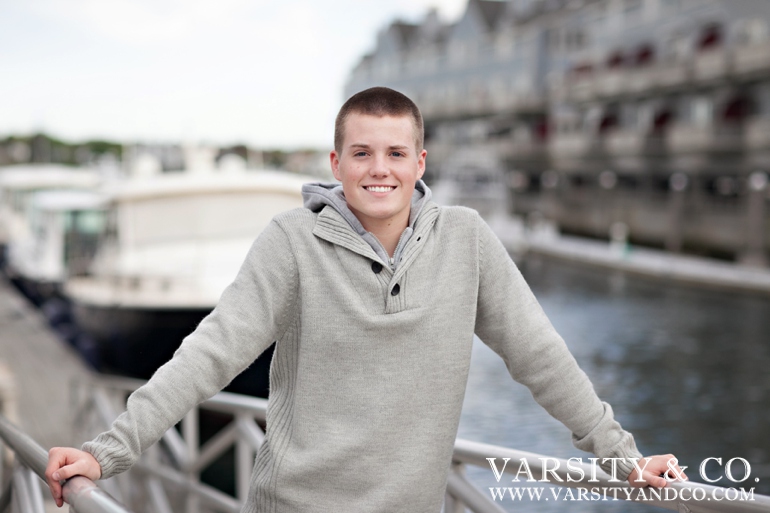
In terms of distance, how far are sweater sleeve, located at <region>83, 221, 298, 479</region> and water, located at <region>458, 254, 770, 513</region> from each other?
6317 millimetres

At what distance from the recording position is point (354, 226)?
1.92m

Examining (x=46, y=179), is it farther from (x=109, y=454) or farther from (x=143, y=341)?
(x=109, y=454)

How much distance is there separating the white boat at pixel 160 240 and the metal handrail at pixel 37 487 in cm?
714

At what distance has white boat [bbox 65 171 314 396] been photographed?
10.0m

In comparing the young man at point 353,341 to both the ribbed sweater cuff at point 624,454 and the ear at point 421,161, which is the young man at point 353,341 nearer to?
the ear at point 421,161

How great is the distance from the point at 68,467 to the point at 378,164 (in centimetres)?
82

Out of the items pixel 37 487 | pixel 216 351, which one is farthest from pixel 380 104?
pixel 37 487

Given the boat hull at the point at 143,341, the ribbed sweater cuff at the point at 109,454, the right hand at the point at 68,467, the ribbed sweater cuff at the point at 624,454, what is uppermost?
the ribbed sweater cuff at the point at 109,454

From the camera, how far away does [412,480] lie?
1860mm

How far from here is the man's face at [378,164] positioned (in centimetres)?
188

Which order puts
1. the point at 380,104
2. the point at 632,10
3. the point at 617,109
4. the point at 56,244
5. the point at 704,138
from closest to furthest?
the point at 380,104, the point at 56,244, the point at 704,138, the point at 632,10, the point at 617,109

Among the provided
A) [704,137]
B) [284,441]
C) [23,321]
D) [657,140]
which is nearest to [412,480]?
[284,441]

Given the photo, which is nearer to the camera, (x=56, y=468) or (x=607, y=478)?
(x=56, y=468)

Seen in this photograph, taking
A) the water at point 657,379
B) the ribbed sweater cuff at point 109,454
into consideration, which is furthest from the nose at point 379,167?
the water at point 657,379
